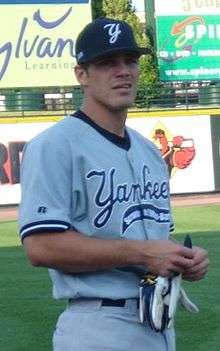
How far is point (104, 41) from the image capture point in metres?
2.98

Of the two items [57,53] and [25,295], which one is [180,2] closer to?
[57,53]

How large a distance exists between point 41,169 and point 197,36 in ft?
97.7

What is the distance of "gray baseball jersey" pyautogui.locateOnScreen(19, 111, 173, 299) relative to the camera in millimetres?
2861

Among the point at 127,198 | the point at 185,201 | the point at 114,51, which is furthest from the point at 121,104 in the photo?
the point at 185,201

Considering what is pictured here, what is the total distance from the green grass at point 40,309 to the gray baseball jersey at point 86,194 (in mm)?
4006

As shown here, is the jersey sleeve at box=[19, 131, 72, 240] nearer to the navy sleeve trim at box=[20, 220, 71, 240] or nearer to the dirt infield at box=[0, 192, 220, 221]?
the navy sleeve trim at box=[20, 220, 71, 240]

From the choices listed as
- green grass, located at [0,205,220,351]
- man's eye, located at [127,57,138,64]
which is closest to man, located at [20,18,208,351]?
man's eye, located at [127,57,138,64]

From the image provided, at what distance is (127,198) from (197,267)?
0.30m

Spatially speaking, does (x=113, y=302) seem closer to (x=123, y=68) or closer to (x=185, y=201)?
(x=123, y=68)

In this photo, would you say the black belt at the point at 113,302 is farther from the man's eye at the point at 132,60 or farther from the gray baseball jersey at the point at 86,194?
the man's eye at the point at 132,60

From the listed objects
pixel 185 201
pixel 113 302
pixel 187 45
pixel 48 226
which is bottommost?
pixel 185 201

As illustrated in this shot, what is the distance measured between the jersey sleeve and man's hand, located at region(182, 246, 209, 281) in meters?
0.38

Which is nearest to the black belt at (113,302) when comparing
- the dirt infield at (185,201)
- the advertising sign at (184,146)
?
the dirt infield at (185,201)

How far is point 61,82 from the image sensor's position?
94.0 feet
